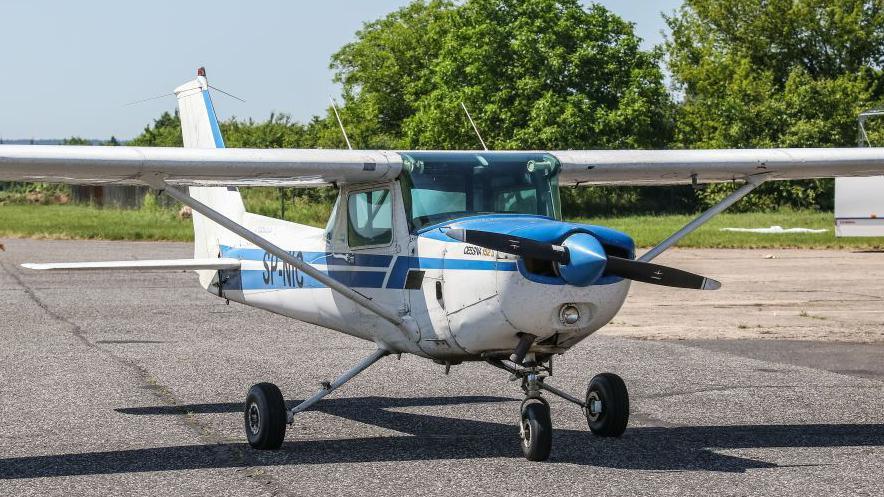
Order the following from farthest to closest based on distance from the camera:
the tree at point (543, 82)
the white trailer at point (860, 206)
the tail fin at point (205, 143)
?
the tree at point (543, 82)
the white trailer at point (860, 206)
the tail fin at point (205, 143)

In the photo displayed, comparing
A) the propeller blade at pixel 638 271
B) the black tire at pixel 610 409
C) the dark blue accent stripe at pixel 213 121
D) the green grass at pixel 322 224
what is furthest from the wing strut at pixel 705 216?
the green grass at pixel 322 224

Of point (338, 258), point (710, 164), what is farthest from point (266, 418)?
point (710, 164)

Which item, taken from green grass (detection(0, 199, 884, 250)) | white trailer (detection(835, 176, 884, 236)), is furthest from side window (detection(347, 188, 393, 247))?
green grass (detection(0, 199, 884, 250))

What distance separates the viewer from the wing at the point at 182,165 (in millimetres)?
7855

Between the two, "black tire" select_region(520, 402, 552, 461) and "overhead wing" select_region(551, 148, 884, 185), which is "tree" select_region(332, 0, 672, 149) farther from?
"black tire" select_region(520, 402, 552, 461)

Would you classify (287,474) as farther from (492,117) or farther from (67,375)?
Answer: (492,117)

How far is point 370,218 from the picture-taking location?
874cm

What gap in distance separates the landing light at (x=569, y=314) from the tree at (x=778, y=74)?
47.2 meters

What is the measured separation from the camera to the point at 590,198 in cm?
5800

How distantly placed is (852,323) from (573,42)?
47.1 metres

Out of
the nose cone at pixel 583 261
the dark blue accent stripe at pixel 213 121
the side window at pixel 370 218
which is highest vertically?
the dark blue accent stripe at pixel 213 121

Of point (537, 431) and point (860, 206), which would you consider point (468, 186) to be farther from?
point (860, 206)

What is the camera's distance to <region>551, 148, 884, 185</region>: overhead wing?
9.31 meters

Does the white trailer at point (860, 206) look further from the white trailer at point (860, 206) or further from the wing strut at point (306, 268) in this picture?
the wing strut at point (306, 268)
